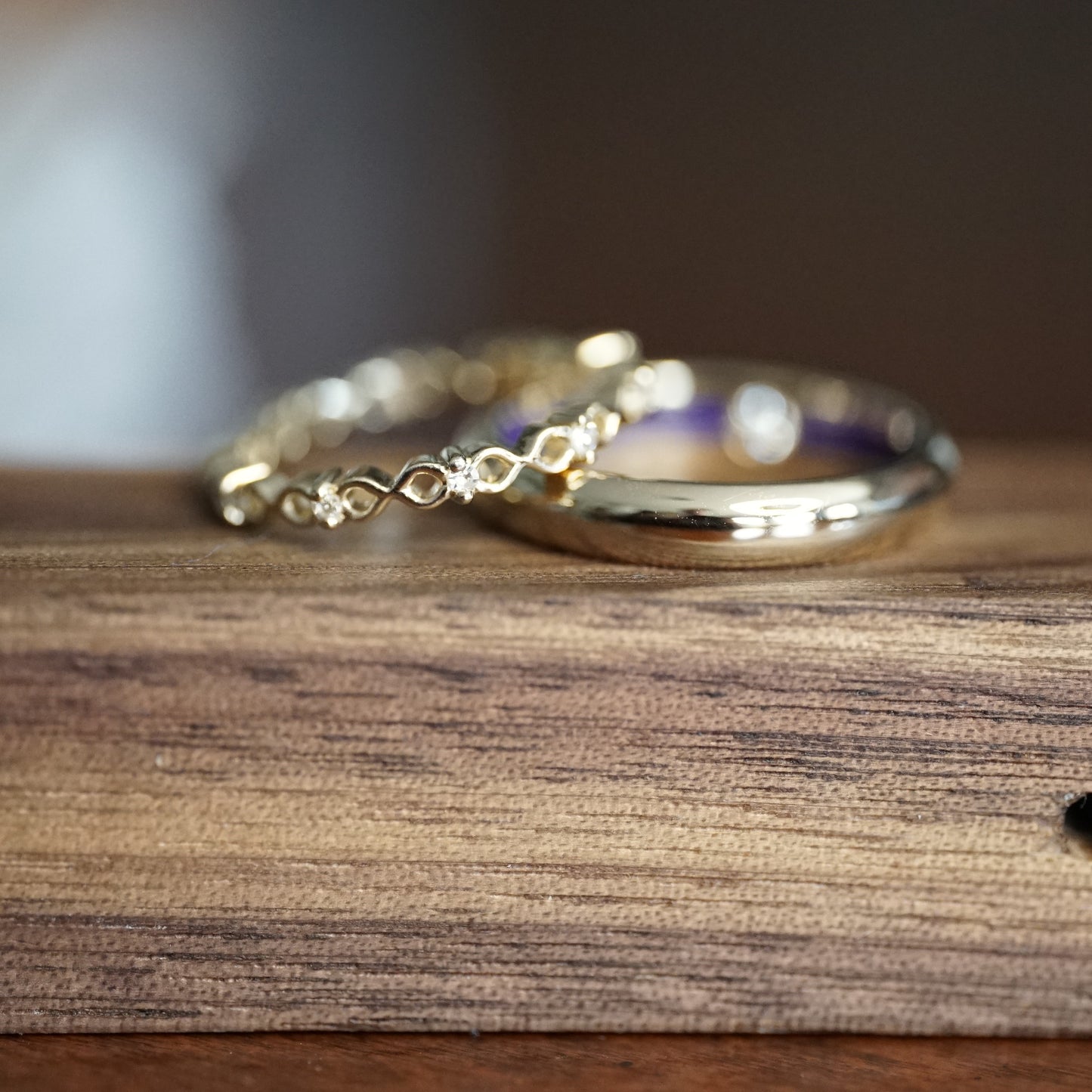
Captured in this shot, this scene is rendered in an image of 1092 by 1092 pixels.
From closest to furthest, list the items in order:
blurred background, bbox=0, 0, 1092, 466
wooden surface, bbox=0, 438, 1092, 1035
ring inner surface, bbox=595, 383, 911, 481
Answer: wooden surface, bbox=0, 438, 1092, 1035 < ring inner surface, bbox=595, 383, 911, 481 < blurred background, bbox=0, 0, 1092, 466

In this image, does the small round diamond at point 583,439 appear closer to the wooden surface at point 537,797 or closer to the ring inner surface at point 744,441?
the wooden surface at point 537,797

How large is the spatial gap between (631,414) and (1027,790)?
177mm

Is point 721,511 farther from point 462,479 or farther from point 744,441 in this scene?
point 744,441

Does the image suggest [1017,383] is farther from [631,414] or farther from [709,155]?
[631,414]

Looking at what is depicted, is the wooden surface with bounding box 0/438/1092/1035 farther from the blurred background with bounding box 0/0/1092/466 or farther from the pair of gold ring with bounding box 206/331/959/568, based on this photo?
the blurred background with bounding box 0/0/1092/466

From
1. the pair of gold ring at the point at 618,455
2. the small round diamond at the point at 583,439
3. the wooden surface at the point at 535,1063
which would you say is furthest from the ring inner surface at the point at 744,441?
the wooden surface at the point at 535,1063

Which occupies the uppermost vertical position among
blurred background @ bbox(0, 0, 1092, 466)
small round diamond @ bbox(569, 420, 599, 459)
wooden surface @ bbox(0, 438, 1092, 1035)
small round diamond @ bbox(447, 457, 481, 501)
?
blurred background @ bbox(0, 0, 1092, 466)

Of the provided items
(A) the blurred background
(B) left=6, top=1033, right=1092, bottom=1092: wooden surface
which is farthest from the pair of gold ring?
(A) the blurred background

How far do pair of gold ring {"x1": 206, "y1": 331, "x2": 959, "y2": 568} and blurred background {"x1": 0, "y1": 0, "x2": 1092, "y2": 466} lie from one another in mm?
304

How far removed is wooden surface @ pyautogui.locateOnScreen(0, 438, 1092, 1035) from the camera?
27 centimetres

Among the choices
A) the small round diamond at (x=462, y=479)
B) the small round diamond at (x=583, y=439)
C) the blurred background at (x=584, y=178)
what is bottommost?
the small round diamond at (x=462, y=479)

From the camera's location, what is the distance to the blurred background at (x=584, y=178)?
29.6 inches

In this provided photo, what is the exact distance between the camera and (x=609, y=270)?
81cm

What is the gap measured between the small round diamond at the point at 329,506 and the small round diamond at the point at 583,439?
0.24 ft
